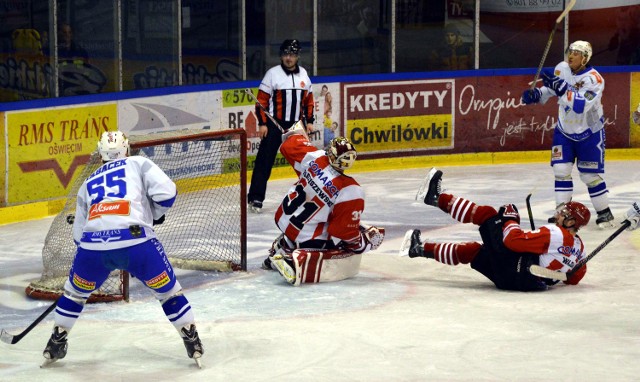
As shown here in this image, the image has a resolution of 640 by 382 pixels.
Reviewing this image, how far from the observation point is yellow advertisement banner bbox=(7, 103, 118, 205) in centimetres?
1159

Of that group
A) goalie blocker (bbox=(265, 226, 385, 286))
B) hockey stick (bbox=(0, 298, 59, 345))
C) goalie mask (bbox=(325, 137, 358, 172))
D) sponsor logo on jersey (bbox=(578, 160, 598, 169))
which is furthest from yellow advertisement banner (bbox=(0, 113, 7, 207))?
sponsor logo on jersey (bbox=(578, 160, 598, 169))

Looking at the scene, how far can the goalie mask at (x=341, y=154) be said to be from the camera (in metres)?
8.92

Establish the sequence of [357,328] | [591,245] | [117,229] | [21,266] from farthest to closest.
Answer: [591,245] → [21,266] → [357,328] → [117,229]

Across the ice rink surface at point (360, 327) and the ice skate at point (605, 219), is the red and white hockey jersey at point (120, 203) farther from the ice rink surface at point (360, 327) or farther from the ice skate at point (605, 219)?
the ice skate at point (605, 219)

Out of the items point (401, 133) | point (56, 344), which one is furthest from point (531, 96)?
point (56, 344)

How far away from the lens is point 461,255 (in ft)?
30.0

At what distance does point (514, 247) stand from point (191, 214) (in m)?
3.10

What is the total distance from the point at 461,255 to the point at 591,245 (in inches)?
76.4

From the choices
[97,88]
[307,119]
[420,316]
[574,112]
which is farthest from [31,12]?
[420,316]

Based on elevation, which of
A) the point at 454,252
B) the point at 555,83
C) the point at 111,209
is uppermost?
the point at 555,83

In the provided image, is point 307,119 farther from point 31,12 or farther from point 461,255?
point 461,255

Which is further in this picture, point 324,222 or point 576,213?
point 324,222

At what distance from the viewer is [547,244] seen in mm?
8539

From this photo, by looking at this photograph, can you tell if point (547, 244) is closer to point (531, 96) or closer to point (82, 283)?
point (531, 96)
